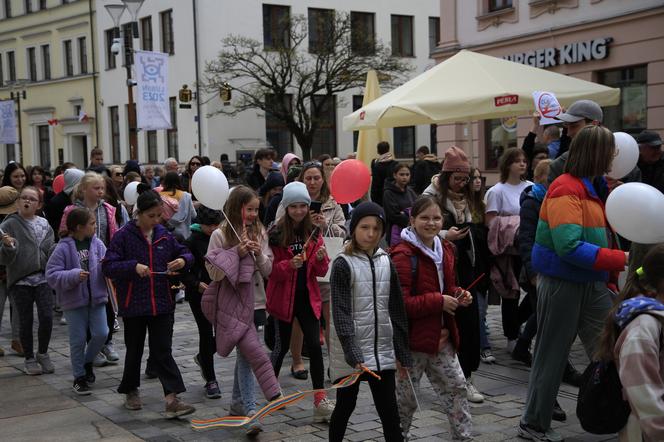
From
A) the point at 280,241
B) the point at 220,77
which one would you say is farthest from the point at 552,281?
the point at 220,77

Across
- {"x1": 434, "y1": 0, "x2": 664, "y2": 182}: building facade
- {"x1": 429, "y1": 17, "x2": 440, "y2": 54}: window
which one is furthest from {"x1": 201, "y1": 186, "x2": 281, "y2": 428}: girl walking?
{"x1": 429, "y1": 17, "x2": 440, "y2": 54}: window

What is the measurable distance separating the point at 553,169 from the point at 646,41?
13.7 meters

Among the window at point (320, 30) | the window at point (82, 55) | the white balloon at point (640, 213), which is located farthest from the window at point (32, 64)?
the white balloon at point (640, 213)

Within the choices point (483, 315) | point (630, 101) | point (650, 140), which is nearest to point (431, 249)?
point (483, 315)

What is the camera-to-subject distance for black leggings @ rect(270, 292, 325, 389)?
19.9 feet

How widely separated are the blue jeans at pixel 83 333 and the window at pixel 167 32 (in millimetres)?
30133

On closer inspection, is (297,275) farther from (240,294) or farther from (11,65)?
(11,65)

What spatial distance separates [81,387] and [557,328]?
4.08m

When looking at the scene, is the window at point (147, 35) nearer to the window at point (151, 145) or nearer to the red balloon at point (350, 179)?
the window at point (151, 145)

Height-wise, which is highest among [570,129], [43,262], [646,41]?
[646,41]

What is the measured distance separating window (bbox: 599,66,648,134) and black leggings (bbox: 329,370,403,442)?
49.5ft

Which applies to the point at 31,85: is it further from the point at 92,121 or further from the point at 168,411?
the point at 168,411

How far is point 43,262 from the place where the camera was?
26.1ft

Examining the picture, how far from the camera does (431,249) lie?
203 inches
